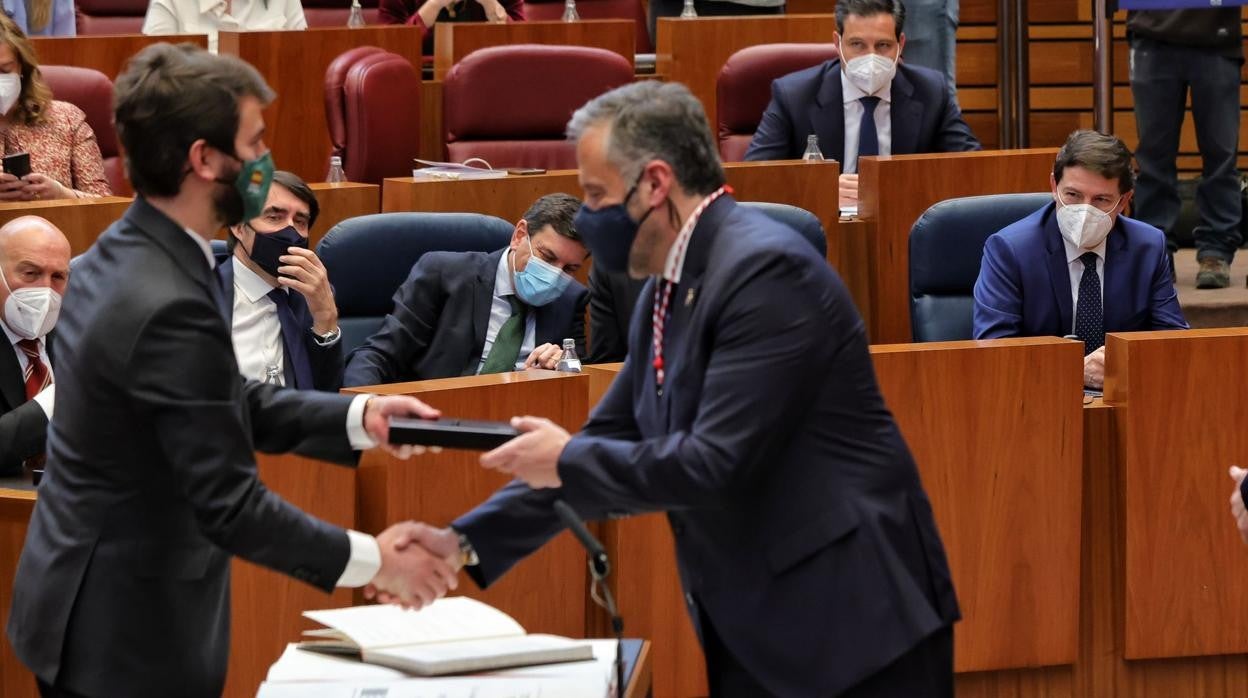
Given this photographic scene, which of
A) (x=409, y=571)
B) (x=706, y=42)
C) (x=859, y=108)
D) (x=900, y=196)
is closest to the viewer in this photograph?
(x=409, y=571)

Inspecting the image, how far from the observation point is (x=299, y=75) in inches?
193

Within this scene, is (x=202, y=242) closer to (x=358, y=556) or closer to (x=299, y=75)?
(x=358, y=556)

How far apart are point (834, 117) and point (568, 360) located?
1.66 metres

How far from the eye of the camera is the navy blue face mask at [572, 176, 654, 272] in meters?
1.79

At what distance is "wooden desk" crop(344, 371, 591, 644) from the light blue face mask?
2.76 feet

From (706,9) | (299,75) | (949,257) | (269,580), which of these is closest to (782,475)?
(269,580)

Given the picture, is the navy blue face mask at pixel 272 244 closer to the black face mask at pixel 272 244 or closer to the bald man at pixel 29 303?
the black face mask at pixel 272 244

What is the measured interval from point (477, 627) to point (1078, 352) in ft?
4.07

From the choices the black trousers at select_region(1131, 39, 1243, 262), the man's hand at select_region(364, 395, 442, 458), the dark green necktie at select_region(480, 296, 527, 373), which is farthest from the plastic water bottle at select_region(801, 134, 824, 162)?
the man's hand at select_region(364, 395, 442, 458)

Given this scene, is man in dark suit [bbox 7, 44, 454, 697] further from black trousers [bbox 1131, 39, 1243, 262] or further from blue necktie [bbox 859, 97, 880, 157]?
black trousers [bbox 1131, 39, 1243, 262]

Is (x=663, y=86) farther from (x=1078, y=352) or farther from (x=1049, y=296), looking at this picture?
(x=1049, y=296)

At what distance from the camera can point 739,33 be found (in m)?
5.32

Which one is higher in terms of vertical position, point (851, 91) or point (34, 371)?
point (851, 91)

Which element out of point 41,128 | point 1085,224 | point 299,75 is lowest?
point 1085,224
